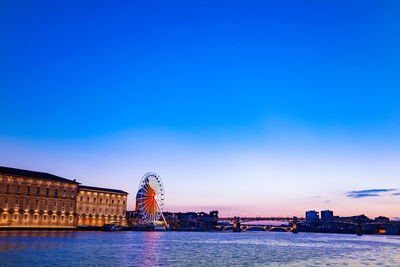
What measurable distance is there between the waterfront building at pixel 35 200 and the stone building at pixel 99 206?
7939mm

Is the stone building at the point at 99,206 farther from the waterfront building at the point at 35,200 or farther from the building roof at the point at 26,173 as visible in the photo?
the building roof at the point at 26,173

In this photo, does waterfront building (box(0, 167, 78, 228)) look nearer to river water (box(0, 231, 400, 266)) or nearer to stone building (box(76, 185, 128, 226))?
stone building (box(76, 185, 128, 226))

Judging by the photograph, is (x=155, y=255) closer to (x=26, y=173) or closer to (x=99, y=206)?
(x=26, y=173)

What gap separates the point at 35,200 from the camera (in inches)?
5167

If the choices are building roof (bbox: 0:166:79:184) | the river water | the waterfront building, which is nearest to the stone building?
the waterfront building

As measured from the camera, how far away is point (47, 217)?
13588cm

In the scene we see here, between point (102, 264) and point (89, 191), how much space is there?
118903 mm

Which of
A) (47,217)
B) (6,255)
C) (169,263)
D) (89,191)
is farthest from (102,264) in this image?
(89,191)

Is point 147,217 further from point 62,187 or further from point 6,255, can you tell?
point 6,255

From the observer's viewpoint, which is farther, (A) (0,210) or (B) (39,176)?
(B) (39,176)

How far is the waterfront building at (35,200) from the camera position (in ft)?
405

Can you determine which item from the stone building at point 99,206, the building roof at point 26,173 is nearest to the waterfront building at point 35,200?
the building roof at point 26,173

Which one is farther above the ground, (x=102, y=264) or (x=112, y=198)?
(x=112, y=198)

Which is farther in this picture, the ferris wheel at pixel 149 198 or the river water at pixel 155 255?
the ferris wheel at pixel 149 198
